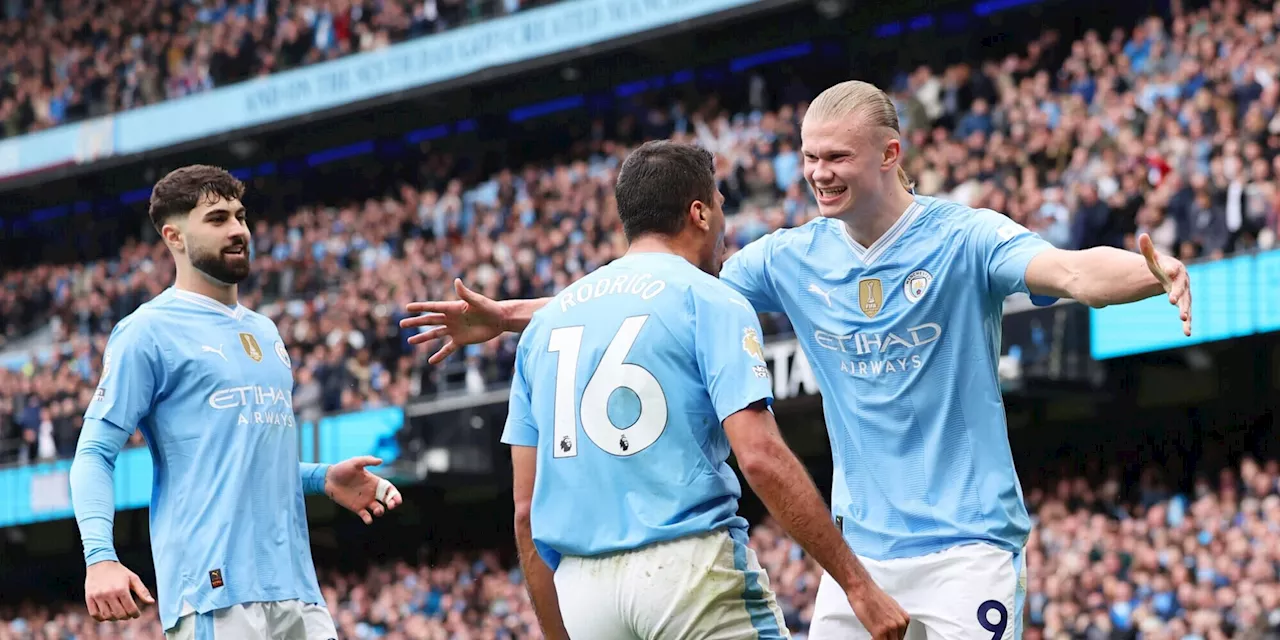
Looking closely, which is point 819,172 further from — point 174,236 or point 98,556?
point 98,556

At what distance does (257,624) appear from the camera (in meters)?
6.00

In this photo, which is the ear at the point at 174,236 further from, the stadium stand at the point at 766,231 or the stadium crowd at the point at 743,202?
the stadium crowd at the point at 743,202

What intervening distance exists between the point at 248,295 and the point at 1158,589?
1762 centimetres

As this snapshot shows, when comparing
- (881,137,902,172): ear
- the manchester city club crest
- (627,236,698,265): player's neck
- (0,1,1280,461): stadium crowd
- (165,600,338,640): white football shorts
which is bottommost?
(165,600,338,640): white football shorts

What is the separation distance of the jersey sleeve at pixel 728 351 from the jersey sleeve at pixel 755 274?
912mm

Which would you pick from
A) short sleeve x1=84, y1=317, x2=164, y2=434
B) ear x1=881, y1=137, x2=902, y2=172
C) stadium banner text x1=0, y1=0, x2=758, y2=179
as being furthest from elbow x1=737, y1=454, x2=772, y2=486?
stadium banner text x1=0, y1=0, x2=758, y2=179

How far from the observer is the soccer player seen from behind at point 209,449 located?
235 inches

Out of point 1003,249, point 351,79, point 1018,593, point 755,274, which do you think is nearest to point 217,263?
point 755,274

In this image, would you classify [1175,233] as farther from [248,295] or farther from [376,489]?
[248,295]

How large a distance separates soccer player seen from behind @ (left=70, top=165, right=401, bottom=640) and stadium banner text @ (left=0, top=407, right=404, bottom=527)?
46.7ft

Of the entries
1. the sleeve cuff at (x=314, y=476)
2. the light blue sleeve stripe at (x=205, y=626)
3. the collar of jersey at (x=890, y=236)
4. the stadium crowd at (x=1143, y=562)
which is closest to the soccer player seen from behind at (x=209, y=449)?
the light blue sleeve stripe at (x=205, y=626)

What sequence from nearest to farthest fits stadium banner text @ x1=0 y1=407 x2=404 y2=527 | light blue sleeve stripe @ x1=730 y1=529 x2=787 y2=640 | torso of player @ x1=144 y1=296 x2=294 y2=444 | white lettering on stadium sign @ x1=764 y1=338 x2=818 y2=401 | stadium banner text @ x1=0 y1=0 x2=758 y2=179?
1. light blue sleeve stripe @ x1=730 y1=529 x2=787 y2=640
2. torso of player @ x1=144 y1=296 x2=294 y2=444
3. white lettering on stadium sign @ x1=764 y1=338 x2=818 y2=401
4. stadium banner text @ x1=0 y1=407 x2=404 y2=527
5. stadium banner text @ x1=0 y1=0 x2=758 y2=179

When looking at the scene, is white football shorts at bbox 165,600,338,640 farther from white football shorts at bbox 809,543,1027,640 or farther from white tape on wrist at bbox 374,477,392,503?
white football shorts at bbox 809,543,1027,640

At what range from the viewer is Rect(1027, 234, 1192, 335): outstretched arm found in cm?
436
